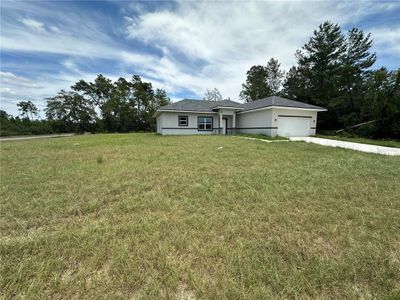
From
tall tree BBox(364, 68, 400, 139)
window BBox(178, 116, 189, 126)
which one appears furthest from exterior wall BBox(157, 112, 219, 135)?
tall tree BBox(364, 68, 400, 139)

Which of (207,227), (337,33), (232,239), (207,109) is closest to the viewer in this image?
(232,239)

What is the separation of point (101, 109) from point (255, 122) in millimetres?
34405

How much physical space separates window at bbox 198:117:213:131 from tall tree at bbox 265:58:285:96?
24.0m

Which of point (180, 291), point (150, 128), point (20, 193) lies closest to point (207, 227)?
point (180, 291)

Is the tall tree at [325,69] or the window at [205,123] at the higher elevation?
the tall tree at [325,69]

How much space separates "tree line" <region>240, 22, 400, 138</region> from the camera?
16.8 meters

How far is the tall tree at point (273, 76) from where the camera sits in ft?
129

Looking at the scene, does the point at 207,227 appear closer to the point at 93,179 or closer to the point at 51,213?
the point at 51,213

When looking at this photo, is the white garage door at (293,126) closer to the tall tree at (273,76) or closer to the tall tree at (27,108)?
the tall tree at (273,76)

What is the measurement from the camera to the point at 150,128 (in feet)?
124

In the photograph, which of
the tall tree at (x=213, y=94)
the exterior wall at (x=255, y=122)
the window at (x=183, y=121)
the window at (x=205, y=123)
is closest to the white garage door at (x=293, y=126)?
the exterior wall at (x=255, y=122)

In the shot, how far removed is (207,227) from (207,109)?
61.6 feet

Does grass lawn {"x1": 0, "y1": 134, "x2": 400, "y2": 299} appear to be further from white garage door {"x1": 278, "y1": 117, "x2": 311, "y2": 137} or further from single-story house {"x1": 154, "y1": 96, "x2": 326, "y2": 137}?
single-story house {"x1": 154, "y1": 96, "x2": 326, "y2": 137}

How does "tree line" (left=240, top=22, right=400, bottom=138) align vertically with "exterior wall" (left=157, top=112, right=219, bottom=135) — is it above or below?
above
